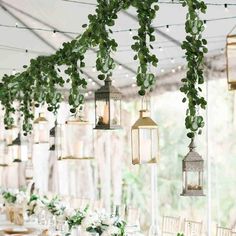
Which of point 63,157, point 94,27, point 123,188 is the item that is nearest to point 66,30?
point 63,157

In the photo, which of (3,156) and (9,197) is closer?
(9,197)

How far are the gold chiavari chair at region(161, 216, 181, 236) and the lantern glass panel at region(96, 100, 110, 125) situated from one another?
11.7 feet

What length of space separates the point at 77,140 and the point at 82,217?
74 centimetres

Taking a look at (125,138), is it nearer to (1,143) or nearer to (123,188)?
(123,188)

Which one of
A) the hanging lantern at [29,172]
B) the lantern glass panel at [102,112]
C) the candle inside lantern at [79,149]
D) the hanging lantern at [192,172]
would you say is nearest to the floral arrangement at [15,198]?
the candle inside lantern at [79,149]

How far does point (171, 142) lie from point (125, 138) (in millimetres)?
820

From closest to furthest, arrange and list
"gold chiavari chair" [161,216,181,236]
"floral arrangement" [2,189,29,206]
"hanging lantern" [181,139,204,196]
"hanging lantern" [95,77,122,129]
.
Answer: "hanging lantern" [181,139,204,196], "hanging lantern" [95,77,122,129], "gold chiavari chair" [161,216,181,236], "floral arrangement" [2,189,29,206]

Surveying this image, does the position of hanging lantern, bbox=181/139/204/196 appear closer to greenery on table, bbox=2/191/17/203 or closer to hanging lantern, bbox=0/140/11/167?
greenery on table, bbox=2/191/17/203

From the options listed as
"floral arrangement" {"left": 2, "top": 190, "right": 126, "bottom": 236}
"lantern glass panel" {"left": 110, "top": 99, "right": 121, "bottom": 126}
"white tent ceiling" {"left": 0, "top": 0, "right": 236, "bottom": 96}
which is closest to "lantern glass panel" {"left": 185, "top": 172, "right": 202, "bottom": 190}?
"lantern glass panel" {"left": 110, "top": 99, "right": 121, "bottom": 126}

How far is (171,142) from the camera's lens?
11.2 meters

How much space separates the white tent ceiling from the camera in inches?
255

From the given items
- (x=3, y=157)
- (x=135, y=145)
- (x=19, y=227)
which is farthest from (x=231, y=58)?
(x=3, y=157)

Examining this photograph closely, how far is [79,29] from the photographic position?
7406 millimetres

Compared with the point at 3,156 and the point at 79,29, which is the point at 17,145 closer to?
the point at 3,156
